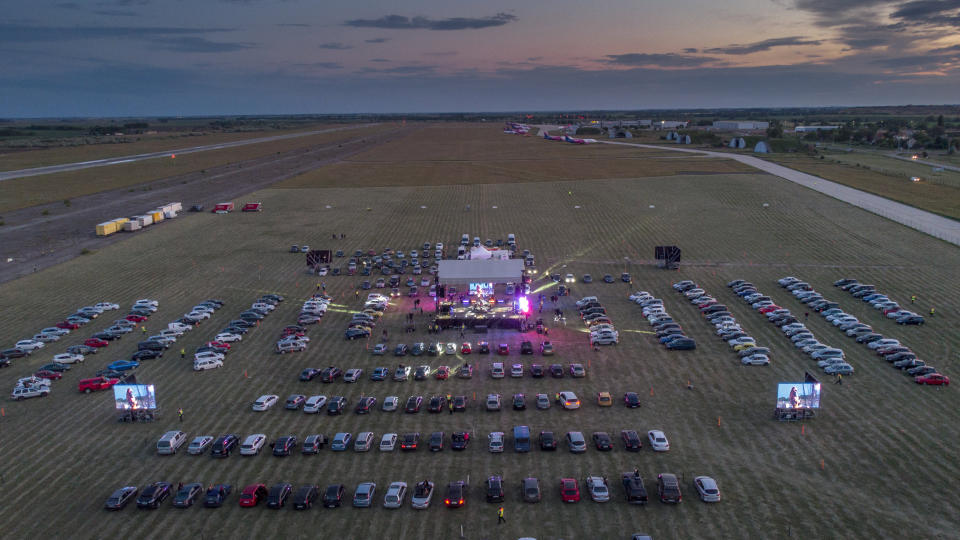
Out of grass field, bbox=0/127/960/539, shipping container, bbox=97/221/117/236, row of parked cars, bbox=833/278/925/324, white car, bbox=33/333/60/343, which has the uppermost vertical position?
shipping container, bbox=97/221/117/236

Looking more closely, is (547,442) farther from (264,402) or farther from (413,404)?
(264,402)

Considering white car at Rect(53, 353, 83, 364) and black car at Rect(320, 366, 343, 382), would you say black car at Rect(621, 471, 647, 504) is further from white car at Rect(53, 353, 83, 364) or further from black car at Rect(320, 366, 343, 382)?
white car at Rect(53, 353, 83, 364)

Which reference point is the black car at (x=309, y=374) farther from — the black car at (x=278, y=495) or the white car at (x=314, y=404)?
the black car at (x=278, y=495)

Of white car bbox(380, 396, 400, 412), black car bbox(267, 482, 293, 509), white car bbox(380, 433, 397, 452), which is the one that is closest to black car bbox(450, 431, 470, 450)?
white car bbox(380, 433, 397, 452)

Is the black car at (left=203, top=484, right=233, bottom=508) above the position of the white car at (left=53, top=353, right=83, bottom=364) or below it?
below

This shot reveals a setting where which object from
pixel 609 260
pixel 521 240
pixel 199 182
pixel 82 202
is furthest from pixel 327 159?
pixel 609 260

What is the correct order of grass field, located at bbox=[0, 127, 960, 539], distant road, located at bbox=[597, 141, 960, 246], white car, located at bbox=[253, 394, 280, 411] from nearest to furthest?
grass field, located at bbox=[0, 127, 960, 539] < white car, located at bbox=[253, 394, 280, 411] < distant road, located at bbox=[597, 141, 960, 246]

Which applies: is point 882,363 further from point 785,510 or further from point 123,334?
point 123,334
